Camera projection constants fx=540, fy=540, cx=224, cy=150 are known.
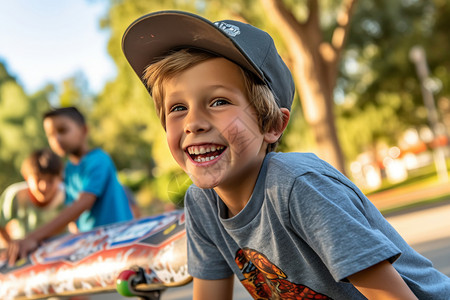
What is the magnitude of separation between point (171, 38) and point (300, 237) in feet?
2.22

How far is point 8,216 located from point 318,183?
134 inches

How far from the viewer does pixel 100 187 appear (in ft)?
11.1

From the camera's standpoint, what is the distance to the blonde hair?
4.97ft

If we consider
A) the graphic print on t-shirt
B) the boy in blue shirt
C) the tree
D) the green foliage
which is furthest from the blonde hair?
the tree

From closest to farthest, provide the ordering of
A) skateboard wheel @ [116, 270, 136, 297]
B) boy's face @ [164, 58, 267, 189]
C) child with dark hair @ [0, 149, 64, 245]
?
1. boy's face @ [164, 58, 267, 189]
2. skateboard wheel @ [116, 270, 136, 297]
3. child with dark hair @ [0, 149, 64, 245]

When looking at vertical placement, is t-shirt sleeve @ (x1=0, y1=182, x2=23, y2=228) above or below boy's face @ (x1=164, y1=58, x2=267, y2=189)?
below

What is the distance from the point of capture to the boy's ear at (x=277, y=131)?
1610 millimetres

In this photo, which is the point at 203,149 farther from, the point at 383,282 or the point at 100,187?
the point at 100,187

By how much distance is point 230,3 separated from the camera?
11203 mm

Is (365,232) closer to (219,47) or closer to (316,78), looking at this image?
(219,47)

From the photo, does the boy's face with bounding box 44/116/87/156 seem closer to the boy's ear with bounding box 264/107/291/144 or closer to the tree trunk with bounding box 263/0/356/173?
the boy's ear with bounding box 264/107/291/144

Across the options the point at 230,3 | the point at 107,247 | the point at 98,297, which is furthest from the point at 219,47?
the point at 230,3

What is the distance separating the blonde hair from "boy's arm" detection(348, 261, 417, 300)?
1.68 ft

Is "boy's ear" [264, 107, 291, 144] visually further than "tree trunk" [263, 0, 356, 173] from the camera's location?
No
